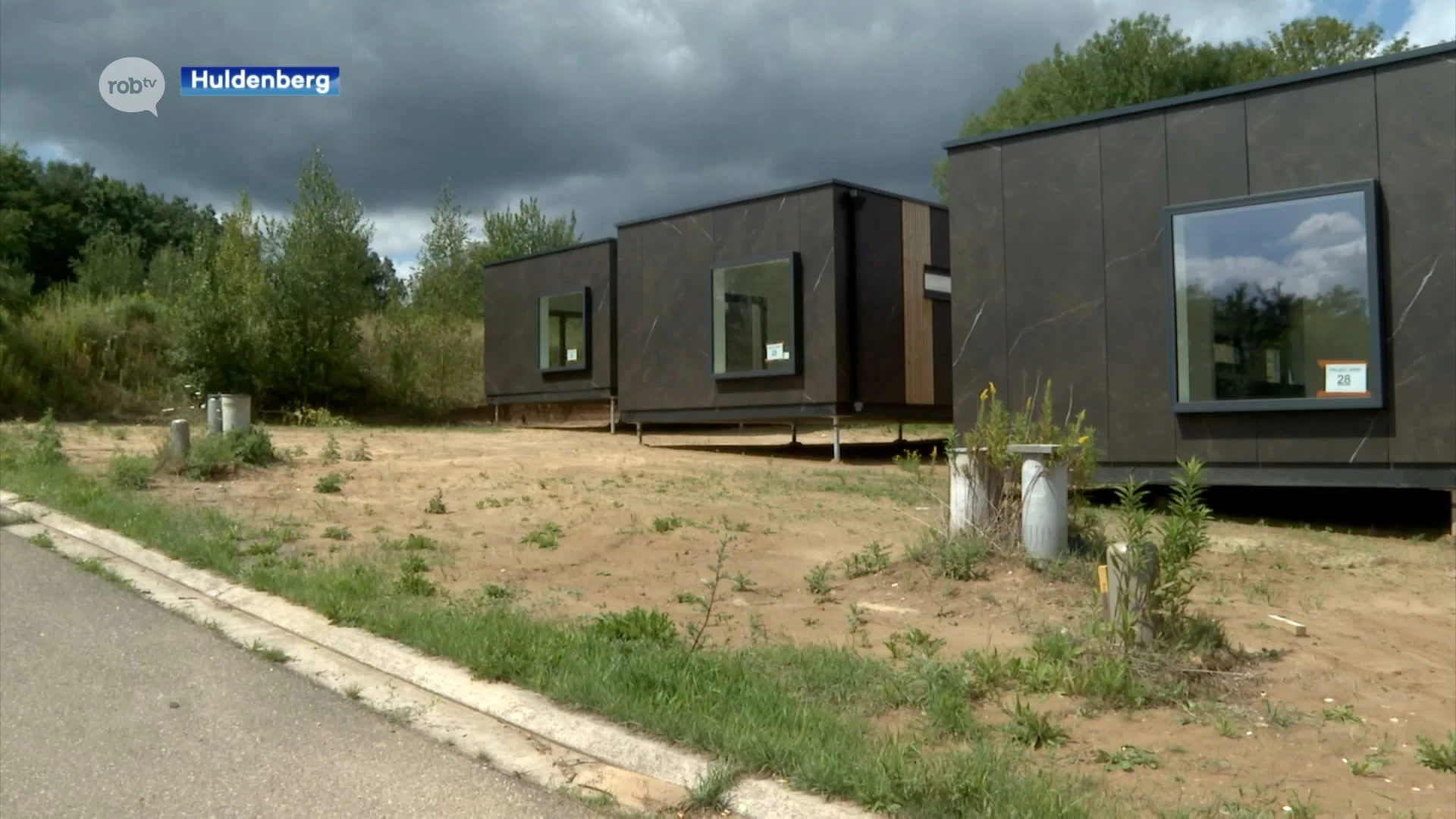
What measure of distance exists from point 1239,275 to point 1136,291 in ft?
2.93

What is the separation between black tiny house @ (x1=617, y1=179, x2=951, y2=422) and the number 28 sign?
20.6ft

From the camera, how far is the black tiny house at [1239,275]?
30.1 ft

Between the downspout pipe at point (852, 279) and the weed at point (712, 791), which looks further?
the downspout pipe at point (852, 279)

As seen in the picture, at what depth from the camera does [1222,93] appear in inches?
395

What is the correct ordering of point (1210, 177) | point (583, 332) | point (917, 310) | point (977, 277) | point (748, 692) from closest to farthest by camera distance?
point (748, 692), point (1210, 177), point (977, 277), point (917, 310), point (583, 332)

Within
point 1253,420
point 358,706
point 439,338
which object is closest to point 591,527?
point 358,706

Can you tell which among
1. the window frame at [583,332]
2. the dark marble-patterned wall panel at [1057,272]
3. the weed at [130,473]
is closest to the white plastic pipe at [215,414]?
the weed at [130,473]

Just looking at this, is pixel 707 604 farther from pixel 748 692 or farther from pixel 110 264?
pixel 110 264

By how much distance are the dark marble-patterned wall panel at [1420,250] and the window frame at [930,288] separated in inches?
286

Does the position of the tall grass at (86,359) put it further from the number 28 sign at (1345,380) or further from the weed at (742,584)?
the number 28 sign at (1345,380)

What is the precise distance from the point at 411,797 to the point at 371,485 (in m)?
6.75

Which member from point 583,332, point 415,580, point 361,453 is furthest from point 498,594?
point 583,332

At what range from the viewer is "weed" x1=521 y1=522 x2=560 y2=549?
7.79 metres

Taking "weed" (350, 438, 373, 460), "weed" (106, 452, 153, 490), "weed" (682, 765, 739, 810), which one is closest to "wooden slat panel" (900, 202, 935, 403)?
"weed" (350, 438, 373, 460)
